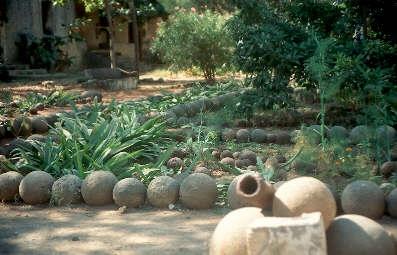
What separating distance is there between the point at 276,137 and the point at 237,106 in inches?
53.9

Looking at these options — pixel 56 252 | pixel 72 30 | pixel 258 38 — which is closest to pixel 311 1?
pixel 258 38

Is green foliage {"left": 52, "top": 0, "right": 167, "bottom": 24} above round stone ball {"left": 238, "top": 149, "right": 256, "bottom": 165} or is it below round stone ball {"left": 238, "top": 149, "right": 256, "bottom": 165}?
above

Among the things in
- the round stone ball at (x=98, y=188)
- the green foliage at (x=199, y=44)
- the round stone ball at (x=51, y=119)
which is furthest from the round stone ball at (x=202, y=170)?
the green foliage at (x=199, y=44)

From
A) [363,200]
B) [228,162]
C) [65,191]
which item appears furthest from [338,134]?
[65,191]

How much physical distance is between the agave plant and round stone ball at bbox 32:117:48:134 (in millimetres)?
1589

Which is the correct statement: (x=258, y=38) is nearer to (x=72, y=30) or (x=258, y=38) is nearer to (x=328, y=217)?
(x=328, y=217)

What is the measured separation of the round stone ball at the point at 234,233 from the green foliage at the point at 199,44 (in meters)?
12.4

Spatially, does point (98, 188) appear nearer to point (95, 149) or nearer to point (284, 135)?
point (95, 149)

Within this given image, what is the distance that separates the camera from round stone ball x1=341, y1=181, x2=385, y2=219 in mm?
4363

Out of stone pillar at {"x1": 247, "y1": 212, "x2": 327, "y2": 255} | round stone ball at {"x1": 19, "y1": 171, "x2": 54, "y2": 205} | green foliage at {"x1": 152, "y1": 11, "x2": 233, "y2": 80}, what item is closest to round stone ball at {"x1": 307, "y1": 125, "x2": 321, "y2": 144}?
round stone ball at {"x1": 19, "y1": 171, "x2": 54, "y2": 205}

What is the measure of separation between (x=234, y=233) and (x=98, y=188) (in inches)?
91.0

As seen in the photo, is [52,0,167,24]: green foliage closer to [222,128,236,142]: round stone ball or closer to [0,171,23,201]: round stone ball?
[222,128,236,142]: round stone ball

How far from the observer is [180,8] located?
69.2 ft

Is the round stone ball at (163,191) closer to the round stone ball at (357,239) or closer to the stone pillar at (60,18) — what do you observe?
the round stone ball at (357,239)
